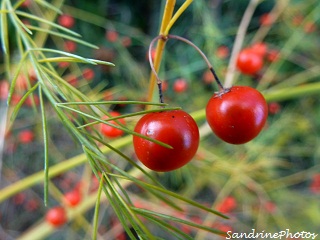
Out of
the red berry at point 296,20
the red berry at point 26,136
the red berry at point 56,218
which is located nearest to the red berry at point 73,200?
the red berry at point 56,218

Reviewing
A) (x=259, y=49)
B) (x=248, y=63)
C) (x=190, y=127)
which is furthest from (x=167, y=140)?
(x=259, y=49)

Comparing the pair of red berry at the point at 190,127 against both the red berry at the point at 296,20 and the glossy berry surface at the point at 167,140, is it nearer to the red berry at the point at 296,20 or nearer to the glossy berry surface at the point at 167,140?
the glossy berry surface at the point at 167,140

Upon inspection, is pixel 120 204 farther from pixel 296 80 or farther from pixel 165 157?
pixel 296 80

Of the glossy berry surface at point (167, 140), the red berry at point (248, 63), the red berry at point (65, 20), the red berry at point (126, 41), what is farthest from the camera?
the red berry at point (126, 41)

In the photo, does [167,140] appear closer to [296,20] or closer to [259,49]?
[259,49]

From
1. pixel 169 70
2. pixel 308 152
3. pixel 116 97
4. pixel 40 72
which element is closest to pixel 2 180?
pixel 116 97

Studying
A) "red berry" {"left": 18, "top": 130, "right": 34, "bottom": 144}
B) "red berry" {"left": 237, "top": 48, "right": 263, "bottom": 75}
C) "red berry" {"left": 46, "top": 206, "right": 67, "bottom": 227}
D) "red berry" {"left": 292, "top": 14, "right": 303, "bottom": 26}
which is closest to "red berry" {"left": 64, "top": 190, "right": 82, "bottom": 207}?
"red berry" {"left": 46, "top": 206, "right": 67, "bottom": 227}
